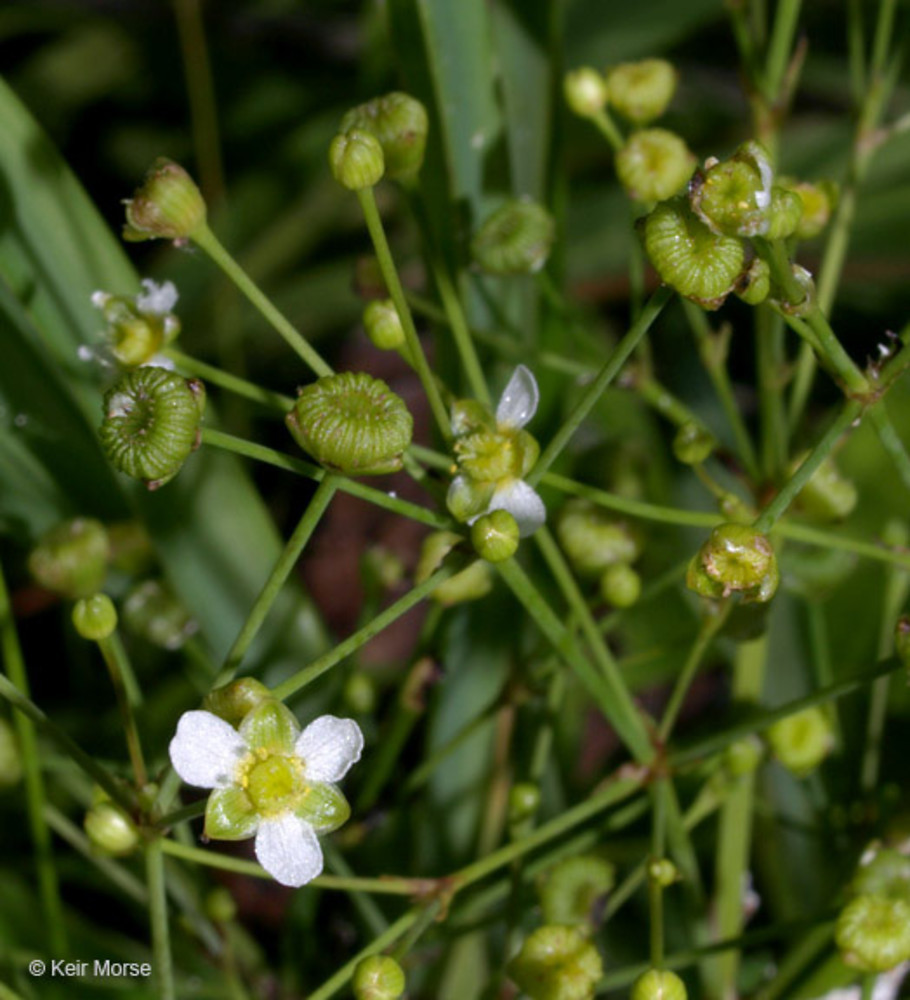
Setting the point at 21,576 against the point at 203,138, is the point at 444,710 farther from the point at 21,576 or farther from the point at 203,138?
the point at 203,138

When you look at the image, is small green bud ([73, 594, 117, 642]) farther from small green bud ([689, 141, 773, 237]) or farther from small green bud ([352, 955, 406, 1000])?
small green bud ([689, 141, 773, 237])

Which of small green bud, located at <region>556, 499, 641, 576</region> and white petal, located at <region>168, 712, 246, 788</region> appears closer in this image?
white petal, located at <region>168, 712, 246, 788</region>

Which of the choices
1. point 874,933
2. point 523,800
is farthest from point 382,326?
point 874,933

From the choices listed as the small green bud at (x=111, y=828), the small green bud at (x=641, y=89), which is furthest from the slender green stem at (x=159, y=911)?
the small green bud at (x=641, y=89)

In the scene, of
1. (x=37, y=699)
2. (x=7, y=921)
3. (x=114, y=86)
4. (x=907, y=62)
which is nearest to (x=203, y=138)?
(x=114, y=86)

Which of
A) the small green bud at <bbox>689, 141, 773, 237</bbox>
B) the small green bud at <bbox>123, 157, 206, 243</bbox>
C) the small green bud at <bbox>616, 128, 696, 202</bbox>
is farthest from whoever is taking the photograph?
the small green bud at <bbox>616, 128, 696, 202</bbox>

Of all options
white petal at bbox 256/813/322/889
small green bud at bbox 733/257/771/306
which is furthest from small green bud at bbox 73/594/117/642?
small green bud at bbox 733/257/771/306

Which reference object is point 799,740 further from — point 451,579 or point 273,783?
point 273,783
